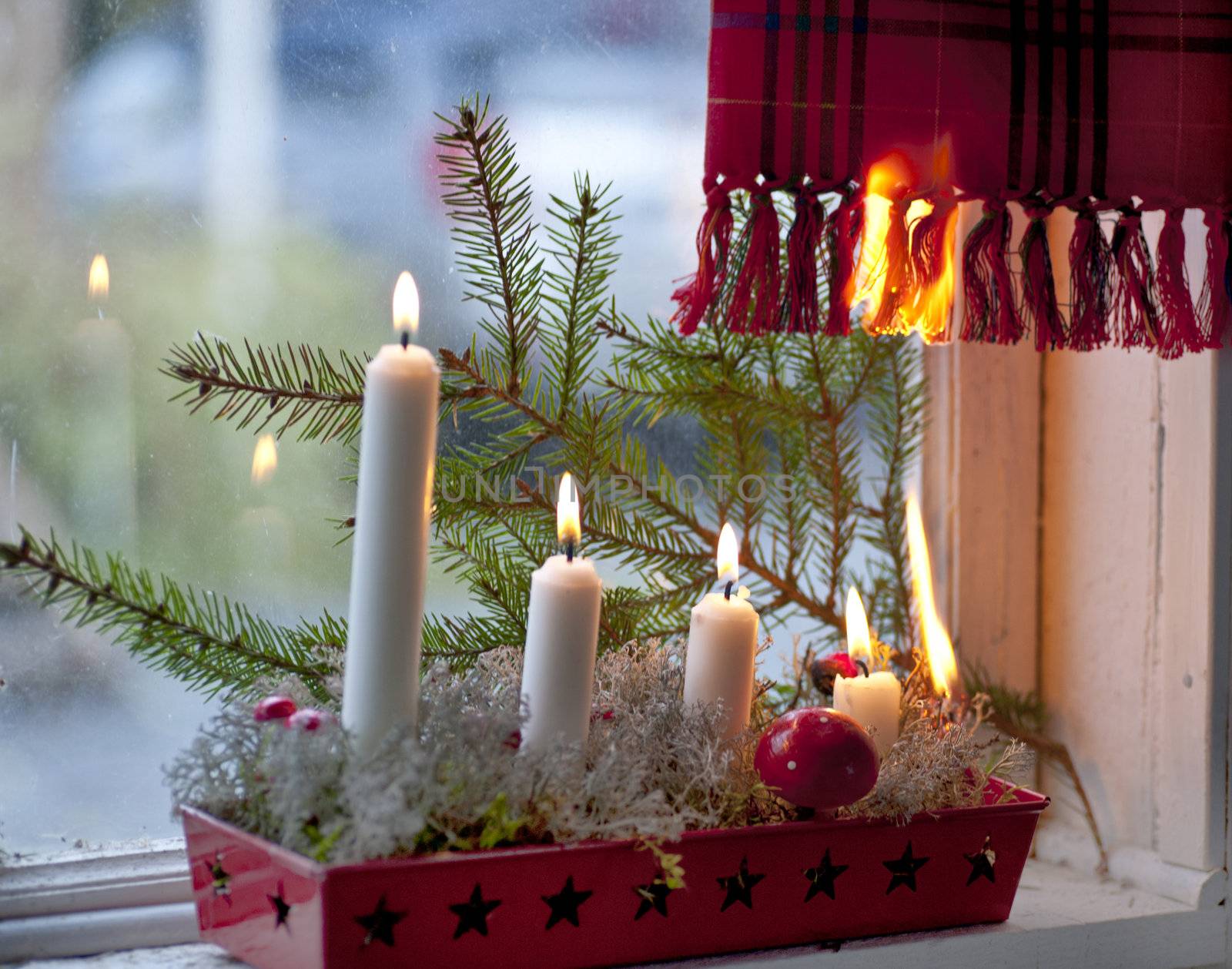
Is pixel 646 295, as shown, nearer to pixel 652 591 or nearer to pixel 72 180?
pixel 652 591

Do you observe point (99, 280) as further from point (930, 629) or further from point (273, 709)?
point (930, 629)

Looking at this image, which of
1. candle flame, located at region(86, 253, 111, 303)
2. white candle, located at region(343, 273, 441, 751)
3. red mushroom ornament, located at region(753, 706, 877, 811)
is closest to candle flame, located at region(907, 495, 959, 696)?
red mushroom ornament, located at region(753, 706, 877, 811)

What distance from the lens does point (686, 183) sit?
3.63 ft

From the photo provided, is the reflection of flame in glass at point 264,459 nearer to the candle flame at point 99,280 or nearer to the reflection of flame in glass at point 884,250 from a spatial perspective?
the candle flame at point 99,280

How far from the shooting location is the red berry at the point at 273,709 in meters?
0.70

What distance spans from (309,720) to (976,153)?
61cm

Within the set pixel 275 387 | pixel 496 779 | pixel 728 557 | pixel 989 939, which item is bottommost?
pixel 989 939

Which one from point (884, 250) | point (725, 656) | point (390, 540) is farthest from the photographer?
point (884, 250)

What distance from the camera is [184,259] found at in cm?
94

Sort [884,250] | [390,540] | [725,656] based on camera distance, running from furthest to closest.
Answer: [884,250] < [725,656] < [390,540]

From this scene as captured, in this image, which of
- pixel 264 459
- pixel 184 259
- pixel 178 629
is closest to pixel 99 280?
pixel 184 259

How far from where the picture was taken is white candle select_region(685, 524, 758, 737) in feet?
2.53

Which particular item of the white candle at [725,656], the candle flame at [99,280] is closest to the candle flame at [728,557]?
the white candle at [725,656]

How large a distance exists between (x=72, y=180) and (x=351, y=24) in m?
0.25
